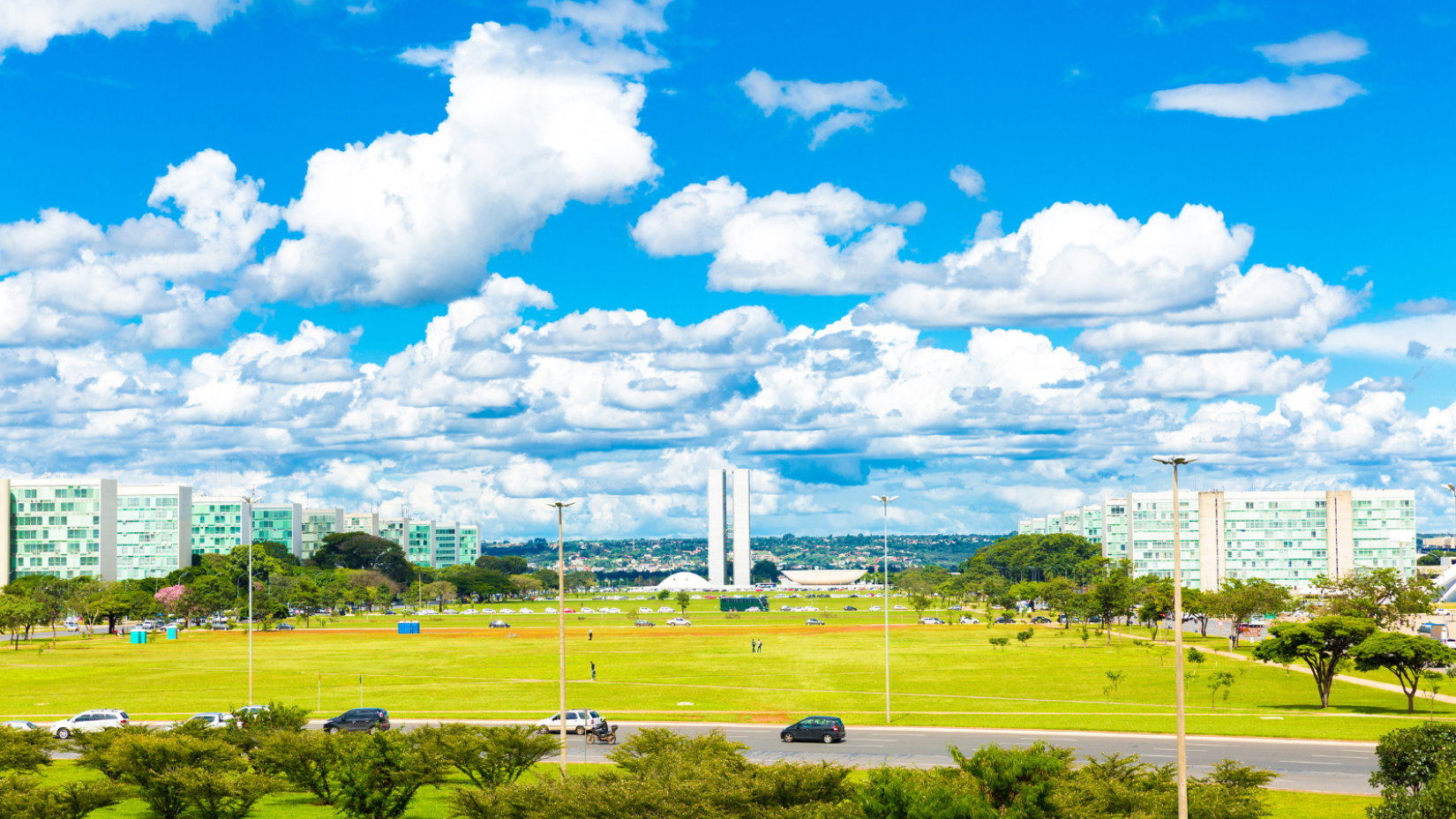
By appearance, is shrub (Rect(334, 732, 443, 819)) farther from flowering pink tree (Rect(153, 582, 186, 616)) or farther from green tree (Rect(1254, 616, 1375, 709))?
flowering pink tree (Rect(153, 582, 186, 616))

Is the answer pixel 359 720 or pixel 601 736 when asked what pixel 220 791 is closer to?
pixel 359 720

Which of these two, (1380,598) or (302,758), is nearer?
(302,758)

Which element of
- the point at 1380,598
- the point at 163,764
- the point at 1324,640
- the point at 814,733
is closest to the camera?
the point at 163,764

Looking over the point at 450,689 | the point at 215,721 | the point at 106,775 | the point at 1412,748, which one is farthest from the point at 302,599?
the point at 1412,748

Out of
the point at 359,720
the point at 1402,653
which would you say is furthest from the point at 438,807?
the point at 1402,653

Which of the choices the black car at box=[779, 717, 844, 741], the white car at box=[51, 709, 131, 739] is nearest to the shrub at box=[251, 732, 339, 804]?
the black car at box=[779, 717, 844, 741]

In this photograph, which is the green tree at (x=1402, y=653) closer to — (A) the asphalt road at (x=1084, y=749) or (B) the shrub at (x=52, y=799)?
(A) the asphalt road at (x=1084, y=749)
